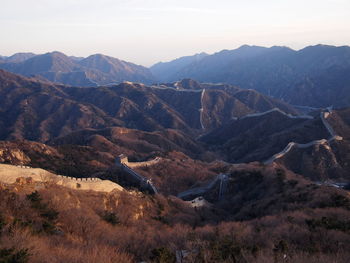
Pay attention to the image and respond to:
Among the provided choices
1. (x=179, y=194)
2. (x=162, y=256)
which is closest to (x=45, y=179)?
(x=162, y=256)

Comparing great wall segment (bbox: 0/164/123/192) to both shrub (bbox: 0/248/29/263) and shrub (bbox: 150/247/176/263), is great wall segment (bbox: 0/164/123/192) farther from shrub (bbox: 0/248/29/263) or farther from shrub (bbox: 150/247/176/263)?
shrub (bbox: 0/248/29/263)

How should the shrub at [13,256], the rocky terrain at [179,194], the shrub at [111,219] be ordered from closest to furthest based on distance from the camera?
the shrub at [13,256], the rocky terrain at [179,194], the shrub at [111,219]

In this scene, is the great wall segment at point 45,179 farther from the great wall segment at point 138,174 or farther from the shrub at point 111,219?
the great wall segment at point 138,174

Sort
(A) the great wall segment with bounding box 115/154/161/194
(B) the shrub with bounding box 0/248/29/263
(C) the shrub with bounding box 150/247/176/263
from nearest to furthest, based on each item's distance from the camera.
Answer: (B) the shrub with bounding box 0/248/29/263 → (C) the shrub with bounding box 150/247/176/263 → (A) the great wall segment with bounding box 115/154/161/194

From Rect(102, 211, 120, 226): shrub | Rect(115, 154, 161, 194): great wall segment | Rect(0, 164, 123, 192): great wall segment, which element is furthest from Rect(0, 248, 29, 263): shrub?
Rect(115, 154, 161, 194): great wall segment

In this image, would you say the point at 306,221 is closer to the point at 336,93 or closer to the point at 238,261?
the point at 238,261

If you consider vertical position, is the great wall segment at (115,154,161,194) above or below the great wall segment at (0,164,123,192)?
below

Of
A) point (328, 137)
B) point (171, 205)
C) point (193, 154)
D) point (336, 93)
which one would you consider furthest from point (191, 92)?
point (171, 205)

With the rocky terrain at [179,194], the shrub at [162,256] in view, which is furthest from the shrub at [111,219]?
the shrub at [162,256]

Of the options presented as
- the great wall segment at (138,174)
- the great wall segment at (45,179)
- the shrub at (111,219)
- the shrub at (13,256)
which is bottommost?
the great wall segment at (138,174)

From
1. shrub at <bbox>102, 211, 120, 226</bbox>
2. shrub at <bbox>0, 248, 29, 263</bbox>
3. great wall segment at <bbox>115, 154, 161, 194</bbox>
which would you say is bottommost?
great wall segment at <bbox>115, 154, 161, 194</bbox>

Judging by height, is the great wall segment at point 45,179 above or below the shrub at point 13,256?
below
